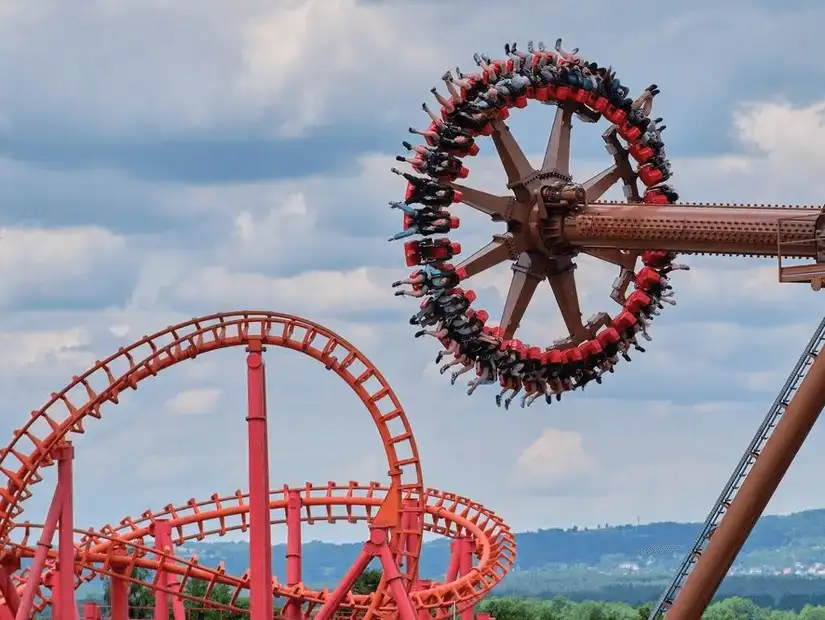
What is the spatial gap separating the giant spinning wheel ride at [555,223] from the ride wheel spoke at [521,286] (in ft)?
0.06

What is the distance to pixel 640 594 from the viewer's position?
19238 cm

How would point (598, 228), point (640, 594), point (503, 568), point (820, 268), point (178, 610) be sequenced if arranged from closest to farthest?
1. point (820, 268)
2. point (598, 228)
3. point (503, 568)
4. point (178, 610)
5. point (640, 594)

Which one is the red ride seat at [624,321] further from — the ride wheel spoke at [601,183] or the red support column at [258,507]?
the red support column at [258,507]

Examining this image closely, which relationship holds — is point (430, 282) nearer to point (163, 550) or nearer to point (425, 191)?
point (425, 191)

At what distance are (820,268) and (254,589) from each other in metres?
8.95

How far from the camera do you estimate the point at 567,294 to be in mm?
28266

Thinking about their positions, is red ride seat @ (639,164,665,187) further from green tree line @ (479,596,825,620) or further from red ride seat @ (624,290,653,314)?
green tree line @ (479,596,825,620)

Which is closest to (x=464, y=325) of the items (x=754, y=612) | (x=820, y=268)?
(x=820, y=268)

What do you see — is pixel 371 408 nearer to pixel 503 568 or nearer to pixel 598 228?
pixel 598 228

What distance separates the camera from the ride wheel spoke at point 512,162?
27.4m

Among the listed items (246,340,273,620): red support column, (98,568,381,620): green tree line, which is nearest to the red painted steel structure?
(246,340,273,620): red support column

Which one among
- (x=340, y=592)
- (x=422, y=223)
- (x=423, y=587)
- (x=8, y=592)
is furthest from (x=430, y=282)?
(x=423, y=587)

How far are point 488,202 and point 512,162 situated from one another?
64 centimetres

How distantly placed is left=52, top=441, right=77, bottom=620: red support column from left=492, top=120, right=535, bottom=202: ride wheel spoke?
22.4ft
